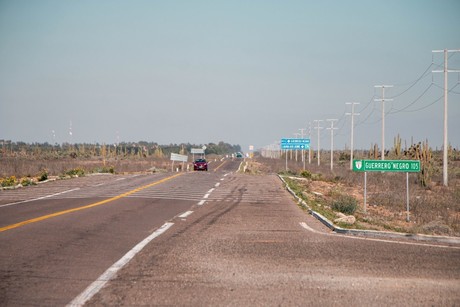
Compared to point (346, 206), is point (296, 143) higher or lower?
higher

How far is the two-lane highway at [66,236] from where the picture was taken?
22.6ft

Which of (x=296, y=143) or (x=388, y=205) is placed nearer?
(x=388, y=205)

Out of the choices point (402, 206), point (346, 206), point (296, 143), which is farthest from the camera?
point (296, 143)

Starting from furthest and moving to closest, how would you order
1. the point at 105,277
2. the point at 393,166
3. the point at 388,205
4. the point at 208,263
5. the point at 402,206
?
the point at 388,205, the point at 402,206, the point at 393,166, the point at 208,263, the point at 105,277

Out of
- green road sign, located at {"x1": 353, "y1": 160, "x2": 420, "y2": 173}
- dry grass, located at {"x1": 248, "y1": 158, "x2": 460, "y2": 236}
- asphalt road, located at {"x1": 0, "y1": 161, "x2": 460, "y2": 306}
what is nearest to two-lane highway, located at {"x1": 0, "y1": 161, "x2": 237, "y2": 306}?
asphalt road, located at {"x1": 0, "y1": 161, "x2": 460, "y2": 306}

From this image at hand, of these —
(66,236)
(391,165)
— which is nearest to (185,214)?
(66,236)

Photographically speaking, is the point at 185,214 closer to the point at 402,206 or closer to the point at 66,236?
the point at 66,236

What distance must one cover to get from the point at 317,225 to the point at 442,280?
687 cm

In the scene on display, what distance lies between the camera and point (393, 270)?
8.16 metres

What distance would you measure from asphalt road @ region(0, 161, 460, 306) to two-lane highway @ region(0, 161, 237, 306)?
2cm

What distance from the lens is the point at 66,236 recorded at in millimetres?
11117

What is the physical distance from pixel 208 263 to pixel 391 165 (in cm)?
1051

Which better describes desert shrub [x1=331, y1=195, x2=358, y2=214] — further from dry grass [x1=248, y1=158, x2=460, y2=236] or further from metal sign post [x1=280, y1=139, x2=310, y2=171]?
metal sign post [x1=280, y1=139, x2=310, y2=171]

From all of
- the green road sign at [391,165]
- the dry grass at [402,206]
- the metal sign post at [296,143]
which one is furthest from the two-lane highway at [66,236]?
the metal sign post at [296,143]
